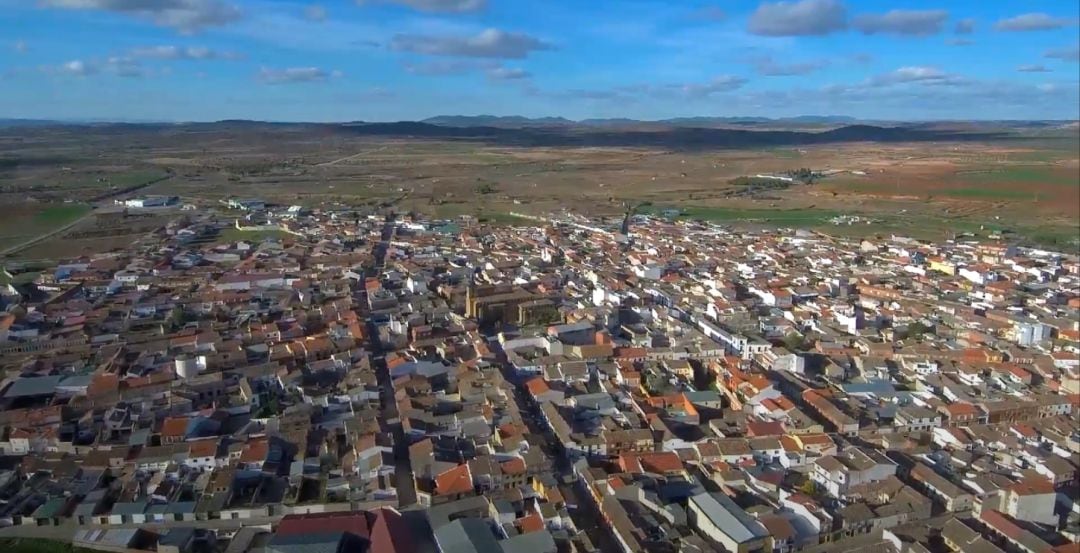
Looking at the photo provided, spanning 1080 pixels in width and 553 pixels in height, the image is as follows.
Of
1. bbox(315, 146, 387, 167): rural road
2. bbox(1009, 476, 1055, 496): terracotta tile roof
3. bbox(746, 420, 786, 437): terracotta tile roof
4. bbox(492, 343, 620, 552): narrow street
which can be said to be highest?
bbox(315, 146, 387, 167): rural road

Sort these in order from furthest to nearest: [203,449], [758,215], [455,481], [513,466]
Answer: [758,215]
[203,449]
[513,466]
[455,481]

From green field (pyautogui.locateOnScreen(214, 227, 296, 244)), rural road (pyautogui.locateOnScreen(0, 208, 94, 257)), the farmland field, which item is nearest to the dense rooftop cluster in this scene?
rural road (pyautogui.locateOnScreen(0, 208, 94, 257))

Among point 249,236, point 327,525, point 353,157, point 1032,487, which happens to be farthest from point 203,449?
point 353,157

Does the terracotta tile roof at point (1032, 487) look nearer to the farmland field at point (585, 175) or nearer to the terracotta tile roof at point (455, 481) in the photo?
the farmland field at point (585, 175)

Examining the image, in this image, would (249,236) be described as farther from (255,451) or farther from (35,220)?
(255,451)

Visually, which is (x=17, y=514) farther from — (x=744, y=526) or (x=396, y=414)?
(x=744, y=526)

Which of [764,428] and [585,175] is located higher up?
[585,175]

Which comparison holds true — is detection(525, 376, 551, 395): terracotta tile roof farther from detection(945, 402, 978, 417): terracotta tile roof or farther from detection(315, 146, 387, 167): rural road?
detection(315, 146, 387, 167): rural road

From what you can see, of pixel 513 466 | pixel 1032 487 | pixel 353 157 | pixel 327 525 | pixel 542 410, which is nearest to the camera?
pixel 327 525
